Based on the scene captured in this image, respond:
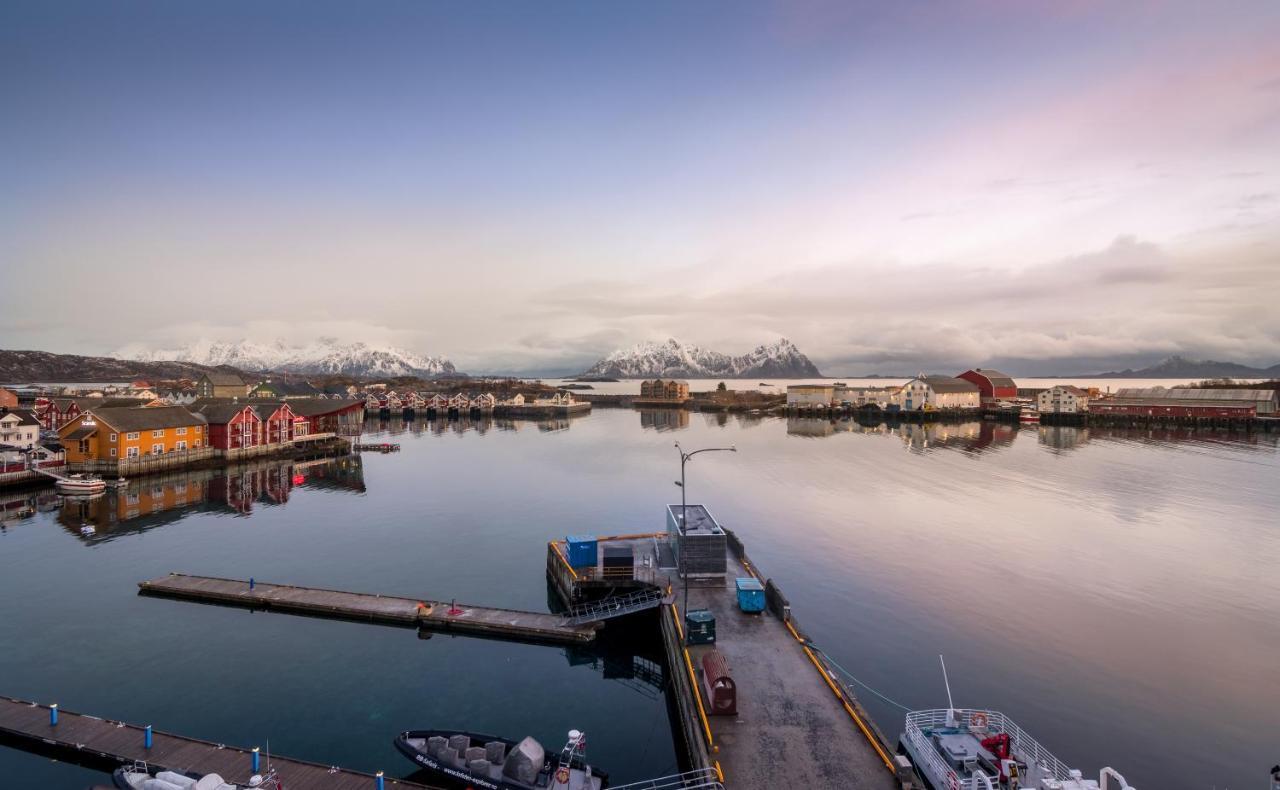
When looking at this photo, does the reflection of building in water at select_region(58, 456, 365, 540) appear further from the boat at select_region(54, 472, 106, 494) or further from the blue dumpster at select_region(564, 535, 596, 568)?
the blue dumpster at select_region(564, 535, 596, 568)

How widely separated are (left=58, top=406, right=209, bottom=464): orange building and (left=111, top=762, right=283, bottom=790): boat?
204 feet

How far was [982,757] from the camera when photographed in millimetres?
17484

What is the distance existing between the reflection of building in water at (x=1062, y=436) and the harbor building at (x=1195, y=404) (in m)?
15.2

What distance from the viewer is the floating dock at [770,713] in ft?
51.6

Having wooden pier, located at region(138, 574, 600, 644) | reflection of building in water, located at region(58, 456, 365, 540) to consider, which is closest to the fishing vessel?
wooden pier, located at region(138, 574, 600, 644)

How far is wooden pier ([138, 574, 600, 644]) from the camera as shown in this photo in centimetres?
2848

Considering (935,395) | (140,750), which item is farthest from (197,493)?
(935,395)

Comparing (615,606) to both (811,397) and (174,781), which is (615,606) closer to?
(174,781)

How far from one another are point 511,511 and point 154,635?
28179mm

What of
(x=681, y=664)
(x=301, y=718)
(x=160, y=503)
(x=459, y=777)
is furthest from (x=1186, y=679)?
(x=160, y=503)

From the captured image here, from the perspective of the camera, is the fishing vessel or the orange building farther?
the orange building

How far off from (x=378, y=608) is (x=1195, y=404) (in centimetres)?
15924

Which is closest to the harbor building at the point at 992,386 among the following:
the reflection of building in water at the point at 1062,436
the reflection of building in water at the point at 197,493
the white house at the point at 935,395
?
the white house at the point at 935,395

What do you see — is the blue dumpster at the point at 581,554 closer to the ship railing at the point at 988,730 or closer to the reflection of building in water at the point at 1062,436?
A: the ship railing at the point at 988,730
